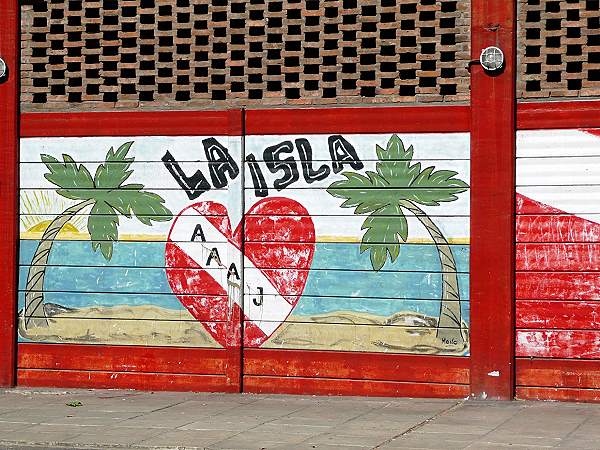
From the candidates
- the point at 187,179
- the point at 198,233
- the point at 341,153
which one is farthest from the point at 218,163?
the point at 341,153

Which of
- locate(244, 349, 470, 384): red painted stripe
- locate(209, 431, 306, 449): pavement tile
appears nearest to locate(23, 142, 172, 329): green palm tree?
locate(244, 349, 470, 384): red painted stripe

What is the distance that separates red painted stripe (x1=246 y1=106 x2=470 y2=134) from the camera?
43.9 feet

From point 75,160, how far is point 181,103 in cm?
144

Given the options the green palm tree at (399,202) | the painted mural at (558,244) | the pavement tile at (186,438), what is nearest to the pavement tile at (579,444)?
the painted mural at (558,244)

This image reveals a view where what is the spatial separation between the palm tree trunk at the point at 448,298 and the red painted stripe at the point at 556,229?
79 centimetres

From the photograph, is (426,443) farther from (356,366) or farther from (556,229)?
(556,229)

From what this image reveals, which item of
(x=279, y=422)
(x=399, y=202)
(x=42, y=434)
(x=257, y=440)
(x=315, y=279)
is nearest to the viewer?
(x=257, y=440)

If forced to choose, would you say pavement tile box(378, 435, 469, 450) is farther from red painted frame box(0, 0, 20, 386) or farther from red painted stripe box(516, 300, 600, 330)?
red painted frame box(0, 0, 20, 386)

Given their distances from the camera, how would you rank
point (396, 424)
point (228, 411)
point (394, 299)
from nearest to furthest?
point (396, 424), point (228, 411), point (394, 299)

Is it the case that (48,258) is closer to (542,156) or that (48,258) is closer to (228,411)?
(228,411)

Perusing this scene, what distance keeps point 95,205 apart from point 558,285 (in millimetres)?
5317

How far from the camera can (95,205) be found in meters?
14.4

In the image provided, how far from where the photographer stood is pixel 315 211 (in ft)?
45.2

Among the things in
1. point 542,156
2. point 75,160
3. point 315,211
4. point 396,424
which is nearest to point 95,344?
point 75,160
